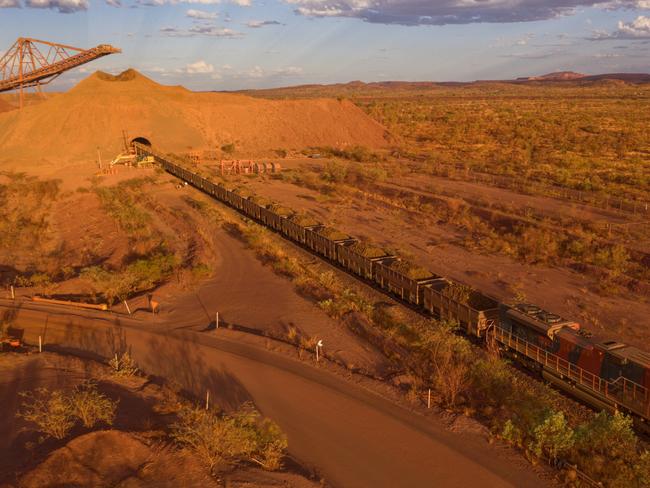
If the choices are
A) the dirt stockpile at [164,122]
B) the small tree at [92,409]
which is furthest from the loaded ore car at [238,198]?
the dirt stockpile at [164,122]

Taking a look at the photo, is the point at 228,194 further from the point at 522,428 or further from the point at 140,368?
the point at 522,428

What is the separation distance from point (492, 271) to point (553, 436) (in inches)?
676

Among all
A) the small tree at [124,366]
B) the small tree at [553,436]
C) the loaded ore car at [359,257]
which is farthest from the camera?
the loaded ore car at [359,257]

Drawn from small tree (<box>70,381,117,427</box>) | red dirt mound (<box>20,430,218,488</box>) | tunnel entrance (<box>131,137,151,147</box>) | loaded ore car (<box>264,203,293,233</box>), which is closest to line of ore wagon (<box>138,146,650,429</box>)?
loaded ore car (<box>264,203,293,233</box>)

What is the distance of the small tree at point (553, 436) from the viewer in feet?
43.8

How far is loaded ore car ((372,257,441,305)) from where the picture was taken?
2359 cm

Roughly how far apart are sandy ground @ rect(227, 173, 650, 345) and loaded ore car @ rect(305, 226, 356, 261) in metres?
4.25

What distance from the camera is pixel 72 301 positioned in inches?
1032

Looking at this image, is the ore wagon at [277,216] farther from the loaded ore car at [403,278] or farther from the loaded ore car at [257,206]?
the loaded ore car at [403,278]

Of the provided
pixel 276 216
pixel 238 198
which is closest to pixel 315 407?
pixel 276 216

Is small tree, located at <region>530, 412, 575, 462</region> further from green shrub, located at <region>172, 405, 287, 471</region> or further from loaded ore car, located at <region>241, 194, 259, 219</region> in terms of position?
loaded ore car, located at <region>241, 194, 259, 219</region>

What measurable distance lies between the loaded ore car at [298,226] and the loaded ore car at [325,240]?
57 centimetres

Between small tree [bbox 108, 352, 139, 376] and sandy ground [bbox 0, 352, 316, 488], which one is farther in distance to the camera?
small tree [bbox 108, 352, 139, 376]

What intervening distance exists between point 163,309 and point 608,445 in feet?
61.7
